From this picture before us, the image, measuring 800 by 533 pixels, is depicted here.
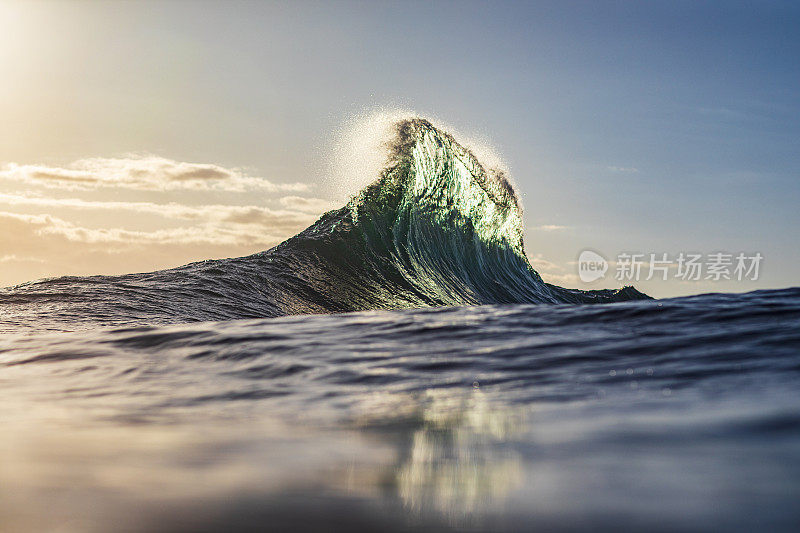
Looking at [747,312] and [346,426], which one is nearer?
→ [346,426]

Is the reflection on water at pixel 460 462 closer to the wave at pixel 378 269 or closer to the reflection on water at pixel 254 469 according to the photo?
the reflection on water at pixel 254 469

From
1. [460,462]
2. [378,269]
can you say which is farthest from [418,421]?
[378,269]

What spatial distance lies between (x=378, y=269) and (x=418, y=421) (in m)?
13.9

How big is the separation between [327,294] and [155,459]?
12.4 meters

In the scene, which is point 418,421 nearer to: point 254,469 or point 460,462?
point 460,462

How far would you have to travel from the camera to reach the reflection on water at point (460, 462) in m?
1.70

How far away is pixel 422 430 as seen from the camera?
8.49ft

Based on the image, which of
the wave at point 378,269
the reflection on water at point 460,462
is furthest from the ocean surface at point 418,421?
the wave at point 378,269

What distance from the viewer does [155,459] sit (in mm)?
2256

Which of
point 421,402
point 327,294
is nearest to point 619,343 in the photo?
point 421,402

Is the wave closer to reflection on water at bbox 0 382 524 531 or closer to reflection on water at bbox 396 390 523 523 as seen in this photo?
reflection on water at bbox 0 382 524 531

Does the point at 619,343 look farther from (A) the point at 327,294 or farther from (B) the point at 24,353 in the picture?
(A) the point at 327,294

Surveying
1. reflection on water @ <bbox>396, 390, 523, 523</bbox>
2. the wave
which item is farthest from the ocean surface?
the wave

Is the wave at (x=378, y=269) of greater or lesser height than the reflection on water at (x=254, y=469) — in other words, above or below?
above
